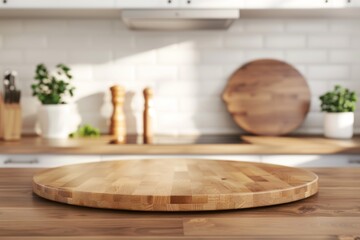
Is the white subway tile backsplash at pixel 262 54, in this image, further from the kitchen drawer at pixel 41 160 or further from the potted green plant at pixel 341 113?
the kitchen drawer at pixel 41 160

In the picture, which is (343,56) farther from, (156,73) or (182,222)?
(182,222)

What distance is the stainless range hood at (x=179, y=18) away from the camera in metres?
2.46

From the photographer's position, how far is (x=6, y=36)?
2859 mm

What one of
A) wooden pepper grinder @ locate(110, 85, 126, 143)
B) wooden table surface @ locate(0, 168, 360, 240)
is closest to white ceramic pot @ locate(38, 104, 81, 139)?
wooden pepper grinder @ locate(110, 85, 126, 143)

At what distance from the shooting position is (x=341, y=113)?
99.7 inches

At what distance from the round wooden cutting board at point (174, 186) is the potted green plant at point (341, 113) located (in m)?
1.42

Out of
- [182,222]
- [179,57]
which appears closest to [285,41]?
[179,57]

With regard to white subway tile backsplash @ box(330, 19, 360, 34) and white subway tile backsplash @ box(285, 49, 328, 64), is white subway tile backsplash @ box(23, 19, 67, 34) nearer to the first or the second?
white subway tile backsplash @ box(285, 49, 328, 64)

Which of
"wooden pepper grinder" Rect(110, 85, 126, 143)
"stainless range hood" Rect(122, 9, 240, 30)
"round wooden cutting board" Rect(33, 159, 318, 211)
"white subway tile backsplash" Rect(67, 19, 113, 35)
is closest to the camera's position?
"round wooden cutting board" Rect(33, 159, 318, 211)

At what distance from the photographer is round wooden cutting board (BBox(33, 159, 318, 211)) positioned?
2.73 ft

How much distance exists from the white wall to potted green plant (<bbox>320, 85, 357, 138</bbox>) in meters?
0.32

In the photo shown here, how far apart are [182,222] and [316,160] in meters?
1.60

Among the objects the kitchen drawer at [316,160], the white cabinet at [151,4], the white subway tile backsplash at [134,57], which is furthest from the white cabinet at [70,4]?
the kitchen drawer at [316,160]

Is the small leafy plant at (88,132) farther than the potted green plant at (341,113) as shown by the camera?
Yes
